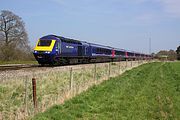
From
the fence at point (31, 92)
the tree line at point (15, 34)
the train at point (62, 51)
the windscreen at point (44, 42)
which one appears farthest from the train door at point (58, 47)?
the tree line at point (15, 34)

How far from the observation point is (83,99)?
12.0 metres

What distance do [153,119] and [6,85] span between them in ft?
18.2

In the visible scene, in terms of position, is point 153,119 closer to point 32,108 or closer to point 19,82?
point 32,108

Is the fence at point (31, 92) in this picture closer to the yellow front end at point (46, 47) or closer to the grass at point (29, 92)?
the grass at point (29, 92)

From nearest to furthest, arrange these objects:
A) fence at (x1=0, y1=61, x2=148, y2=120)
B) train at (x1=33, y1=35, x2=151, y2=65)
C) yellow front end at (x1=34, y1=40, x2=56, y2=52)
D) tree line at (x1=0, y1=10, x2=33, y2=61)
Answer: fence at (x1=0, y1=61, x2=148, y2=120)
train at (x1=33, y1=35, x2=151, y2=65)
yellow front end at (x1=34, y1=40, x2=56, y2=52)
tree line at (x1=0, y1=10, x2=33, y2=61)

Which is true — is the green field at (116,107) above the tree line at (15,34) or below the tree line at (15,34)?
below

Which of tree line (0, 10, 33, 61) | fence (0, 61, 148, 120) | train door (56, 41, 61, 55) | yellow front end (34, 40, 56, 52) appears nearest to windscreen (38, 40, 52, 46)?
yellow front end (34, 40, 56, 52)

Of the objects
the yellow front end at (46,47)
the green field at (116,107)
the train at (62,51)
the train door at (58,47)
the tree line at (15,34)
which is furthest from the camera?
the tree line at (15,34)

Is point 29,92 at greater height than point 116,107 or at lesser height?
greater

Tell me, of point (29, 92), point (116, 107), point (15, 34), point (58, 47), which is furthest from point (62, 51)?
point (15, 34)

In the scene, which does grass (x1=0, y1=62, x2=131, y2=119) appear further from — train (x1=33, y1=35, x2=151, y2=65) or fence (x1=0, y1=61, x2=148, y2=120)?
train (x1=33, y1=35, x2=151, y2=65)

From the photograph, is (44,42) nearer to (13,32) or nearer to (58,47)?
(58,47)

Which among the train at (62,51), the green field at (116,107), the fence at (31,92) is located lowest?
the green field at (116,107)

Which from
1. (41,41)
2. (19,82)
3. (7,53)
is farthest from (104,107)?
(7,53)
